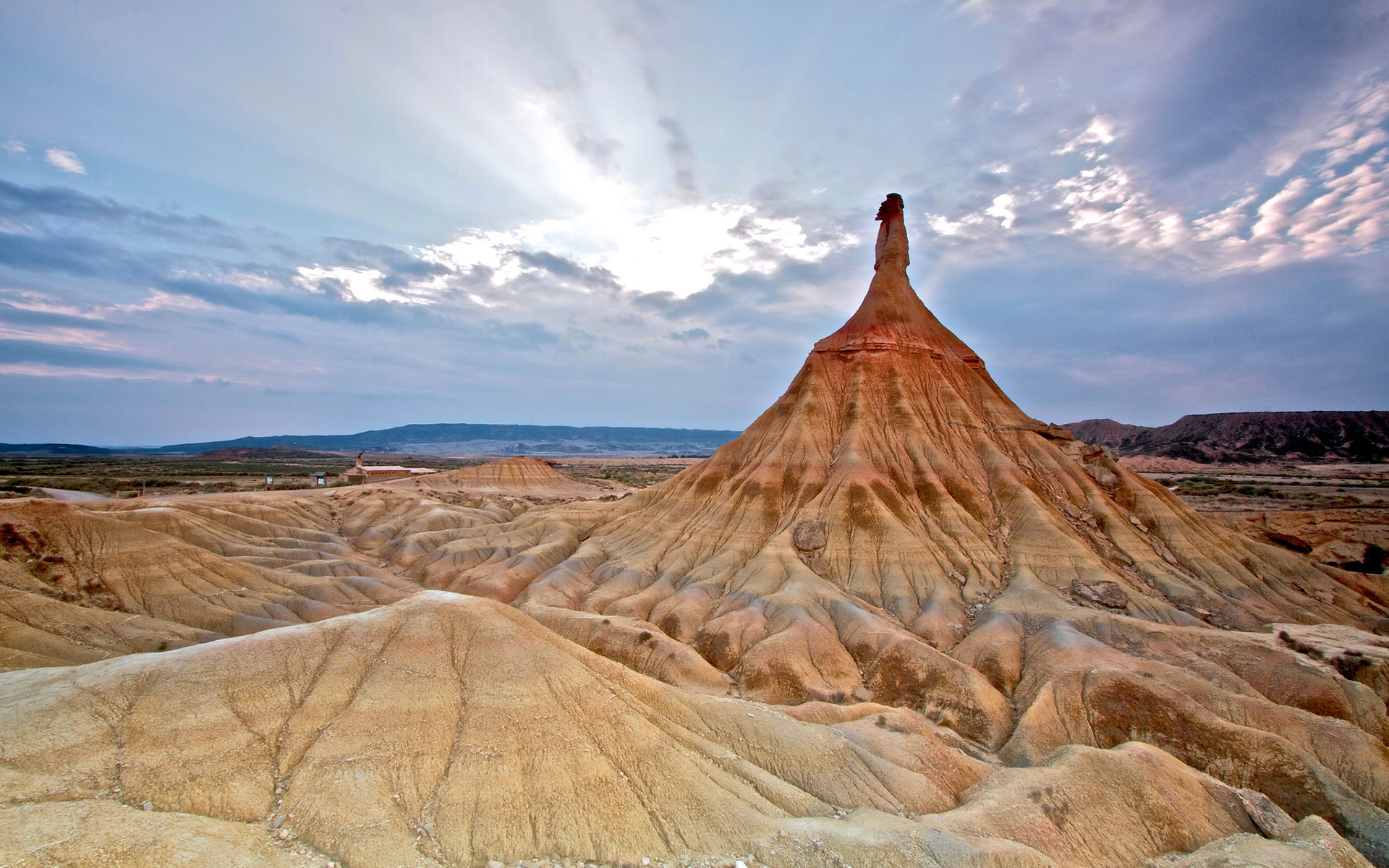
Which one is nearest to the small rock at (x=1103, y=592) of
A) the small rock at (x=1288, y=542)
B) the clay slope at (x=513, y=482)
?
the small rock at (x=1288, y=542)

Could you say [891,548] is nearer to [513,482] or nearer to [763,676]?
[763,676]

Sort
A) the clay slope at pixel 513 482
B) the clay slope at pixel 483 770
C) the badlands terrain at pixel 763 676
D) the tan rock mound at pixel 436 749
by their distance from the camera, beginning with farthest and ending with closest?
the clay slope at pixel 513 482
the badlands terrain at pixel 763 676
the tan rock mound at pixel 436 749
the clay slope at pixel 483 770

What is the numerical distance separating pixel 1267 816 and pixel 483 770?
26877mm

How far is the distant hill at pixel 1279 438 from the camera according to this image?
153m

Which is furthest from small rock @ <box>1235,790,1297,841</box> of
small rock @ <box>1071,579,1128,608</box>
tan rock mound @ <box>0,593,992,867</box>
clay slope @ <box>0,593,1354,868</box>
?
small rock @ <box>1071,579,1128,608</box>

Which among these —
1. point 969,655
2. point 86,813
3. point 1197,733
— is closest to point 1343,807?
point 1197,733

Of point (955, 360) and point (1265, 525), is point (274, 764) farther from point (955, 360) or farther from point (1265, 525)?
point (1265, 525)

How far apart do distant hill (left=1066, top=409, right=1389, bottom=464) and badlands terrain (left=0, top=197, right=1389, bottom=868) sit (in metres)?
139

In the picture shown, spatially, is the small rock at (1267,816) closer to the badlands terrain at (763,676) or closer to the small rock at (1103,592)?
the badlands terrain at (763,676)

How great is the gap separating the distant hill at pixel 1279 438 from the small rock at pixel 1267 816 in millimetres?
164372

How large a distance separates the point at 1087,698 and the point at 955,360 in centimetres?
3936

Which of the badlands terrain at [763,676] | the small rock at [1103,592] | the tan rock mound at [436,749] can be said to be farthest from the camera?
the small rock at [1103,592]

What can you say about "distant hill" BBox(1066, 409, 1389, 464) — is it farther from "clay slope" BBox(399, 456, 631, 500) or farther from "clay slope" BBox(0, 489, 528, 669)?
"clay slope" BBox(0, 489, 528, 669)

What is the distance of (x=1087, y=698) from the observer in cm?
2783
